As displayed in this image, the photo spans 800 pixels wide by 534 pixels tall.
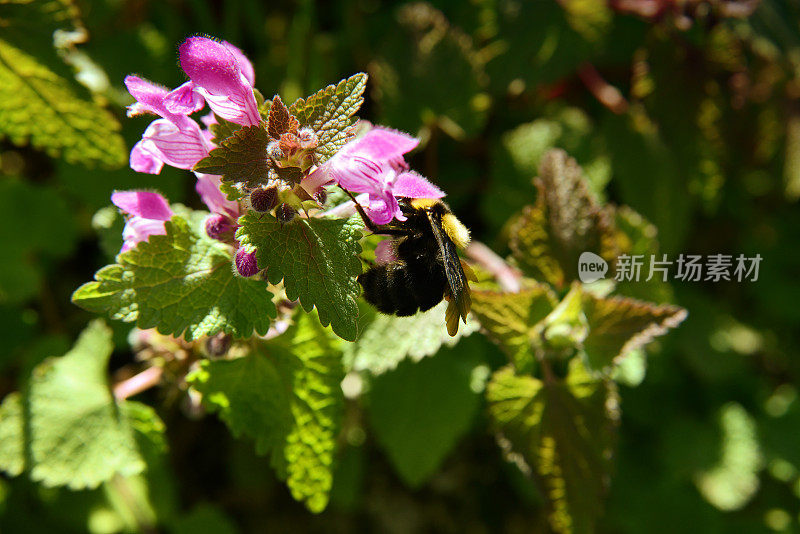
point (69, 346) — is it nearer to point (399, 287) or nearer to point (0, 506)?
point (0, 506)

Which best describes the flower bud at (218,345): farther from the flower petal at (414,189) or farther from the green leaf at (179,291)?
the flower petal at (414,189)

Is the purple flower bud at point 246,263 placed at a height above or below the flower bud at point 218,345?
above

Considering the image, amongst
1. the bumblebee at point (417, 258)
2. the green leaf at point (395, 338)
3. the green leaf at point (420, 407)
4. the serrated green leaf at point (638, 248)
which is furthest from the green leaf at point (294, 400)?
the serrated green leaf at point (638, 248)

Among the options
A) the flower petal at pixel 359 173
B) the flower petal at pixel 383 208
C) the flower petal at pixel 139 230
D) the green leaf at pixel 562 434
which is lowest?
the green leaf at pixel 562 434

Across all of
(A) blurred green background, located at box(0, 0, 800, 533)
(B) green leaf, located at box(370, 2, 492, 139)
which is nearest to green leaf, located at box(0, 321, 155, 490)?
(A) blurred green background, located at box(0, 0, 800, 533)

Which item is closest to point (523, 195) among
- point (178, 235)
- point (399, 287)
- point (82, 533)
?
point (399, 287)

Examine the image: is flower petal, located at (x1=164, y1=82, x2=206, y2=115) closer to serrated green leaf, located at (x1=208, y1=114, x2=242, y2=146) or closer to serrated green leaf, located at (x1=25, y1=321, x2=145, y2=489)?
serrated green leaf, located at (x1=208, y1=114, x2=242, y2=146)

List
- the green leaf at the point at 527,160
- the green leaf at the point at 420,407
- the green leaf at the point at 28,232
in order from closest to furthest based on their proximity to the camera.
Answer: the green leaf at the point at 420,407, the green leaf at the point at 28,232, the green leaf at the point at 527,160
